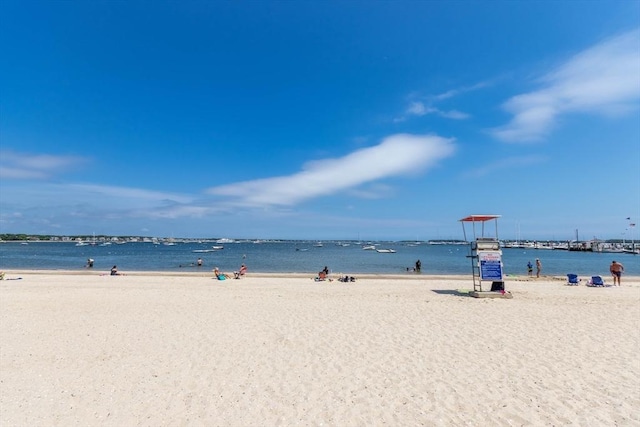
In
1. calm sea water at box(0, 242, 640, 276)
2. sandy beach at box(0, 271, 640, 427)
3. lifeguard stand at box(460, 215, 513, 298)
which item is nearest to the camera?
sandy beach at box(0, 271, 640, 427)

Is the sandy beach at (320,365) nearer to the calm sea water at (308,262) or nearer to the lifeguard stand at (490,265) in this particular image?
the lifeguard stand at (490,265)

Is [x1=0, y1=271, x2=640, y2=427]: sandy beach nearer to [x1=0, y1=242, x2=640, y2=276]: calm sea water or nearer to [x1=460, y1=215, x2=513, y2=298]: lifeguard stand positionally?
[x1=460, y1=215, x2=513, y2=298]: lifeguard stand

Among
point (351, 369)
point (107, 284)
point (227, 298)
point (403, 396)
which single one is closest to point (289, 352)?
point (351, 369)

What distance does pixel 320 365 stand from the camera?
720 centimetres

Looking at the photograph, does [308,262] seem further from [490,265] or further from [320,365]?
[320,365]

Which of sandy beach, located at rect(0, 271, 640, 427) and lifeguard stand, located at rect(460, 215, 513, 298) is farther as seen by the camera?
lifeguard stand, located at rect(460, 215, 513, 298)

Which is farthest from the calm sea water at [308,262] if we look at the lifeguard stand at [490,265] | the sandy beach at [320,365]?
the sandy beach at [320,365]

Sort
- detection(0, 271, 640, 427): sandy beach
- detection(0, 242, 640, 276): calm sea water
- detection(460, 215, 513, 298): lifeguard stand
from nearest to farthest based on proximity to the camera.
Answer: detection(0, 271, 640, 427): sandy beach, detection(460, 215, 513, 298): lifeguard stand, detection(0, 242, 640, 276): calm sea water

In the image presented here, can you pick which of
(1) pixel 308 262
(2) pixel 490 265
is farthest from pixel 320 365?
(1) pixel 308 262

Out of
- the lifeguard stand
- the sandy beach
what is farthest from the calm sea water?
the sandy beach

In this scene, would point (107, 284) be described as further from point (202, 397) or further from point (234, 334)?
point (202, 397)

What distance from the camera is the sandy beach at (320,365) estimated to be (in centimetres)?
527

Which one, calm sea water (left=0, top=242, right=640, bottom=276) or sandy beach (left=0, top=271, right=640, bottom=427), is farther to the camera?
calm sea water (left=0, top=242, right=640, bottom=276)

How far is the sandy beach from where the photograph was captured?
5.27m
